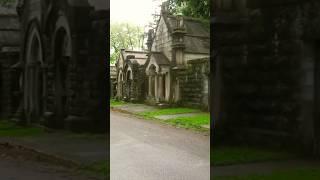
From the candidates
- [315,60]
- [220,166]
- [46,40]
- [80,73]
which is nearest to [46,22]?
[46,40]

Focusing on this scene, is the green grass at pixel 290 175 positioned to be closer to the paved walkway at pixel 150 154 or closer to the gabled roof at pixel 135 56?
the paved walkway at pixel 150 154

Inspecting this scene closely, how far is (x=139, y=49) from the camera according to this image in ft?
9.71

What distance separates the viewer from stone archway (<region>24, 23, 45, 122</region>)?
2.92 m

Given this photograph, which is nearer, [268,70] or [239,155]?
[268,70]

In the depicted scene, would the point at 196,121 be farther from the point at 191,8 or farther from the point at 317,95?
the point at 317,95

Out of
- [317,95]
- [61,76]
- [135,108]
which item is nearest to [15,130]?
[61,76]

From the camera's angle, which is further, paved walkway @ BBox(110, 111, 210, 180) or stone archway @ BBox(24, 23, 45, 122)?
stone archway @ BBox(24, 23, 45, 122)

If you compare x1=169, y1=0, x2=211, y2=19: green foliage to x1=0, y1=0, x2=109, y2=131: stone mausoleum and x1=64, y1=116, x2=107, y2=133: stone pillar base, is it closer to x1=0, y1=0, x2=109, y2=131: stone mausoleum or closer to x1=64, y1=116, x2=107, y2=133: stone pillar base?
x1=0, y1=0, x2=109, y2=131: stone mausoleum

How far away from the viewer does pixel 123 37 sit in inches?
107

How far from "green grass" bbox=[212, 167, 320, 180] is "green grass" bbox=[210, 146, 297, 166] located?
8 centimetres

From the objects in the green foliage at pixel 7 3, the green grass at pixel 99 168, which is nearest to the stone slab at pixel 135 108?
the green grass at pixel 99 168

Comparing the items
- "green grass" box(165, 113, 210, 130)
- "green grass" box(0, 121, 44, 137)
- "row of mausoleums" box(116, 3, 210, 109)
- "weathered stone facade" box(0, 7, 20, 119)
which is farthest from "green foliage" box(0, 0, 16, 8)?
"green grass" box(165, 113, 210, 130)

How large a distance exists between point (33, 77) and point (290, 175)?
1766 millimetres

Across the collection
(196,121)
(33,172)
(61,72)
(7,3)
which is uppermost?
(7,3)
